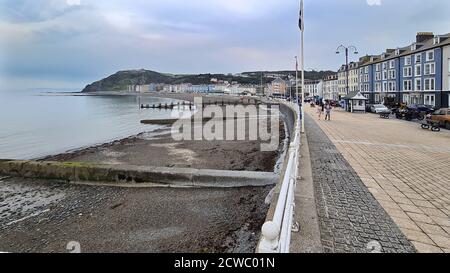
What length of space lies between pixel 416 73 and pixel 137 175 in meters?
50.0

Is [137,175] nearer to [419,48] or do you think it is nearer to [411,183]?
[411,183]

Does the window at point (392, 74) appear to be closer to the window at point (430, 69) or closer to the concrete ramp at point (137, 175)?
the window at point (430, 69)

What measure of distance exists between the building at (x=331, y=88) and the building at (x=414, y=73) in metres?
24.5

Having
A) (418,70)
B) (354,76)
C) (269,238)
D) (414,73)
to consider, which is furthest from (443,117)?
(354,76)

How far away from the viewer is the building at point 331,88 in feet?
311

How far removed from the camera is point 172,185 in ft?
37.2

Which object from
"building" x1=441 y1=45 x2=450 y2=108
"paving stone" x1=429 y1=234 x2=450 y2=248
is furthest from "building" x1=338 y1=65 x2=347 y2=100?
"paving stone" x1=429 y1=234 x2=450 y2=248

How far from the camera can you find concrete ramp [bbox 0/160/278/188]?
10.9m

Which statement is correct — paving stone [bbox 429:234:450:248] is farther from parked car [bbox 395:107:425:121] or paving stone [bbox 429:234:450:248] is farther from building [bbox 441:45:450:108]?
building [bbox 441:45:450:108]

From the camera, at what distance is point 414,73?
49.0m

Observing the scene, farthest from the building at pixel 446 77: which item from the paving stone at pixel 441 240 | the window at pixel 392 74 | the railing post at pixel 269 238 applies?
the railing post at pixel 269 238

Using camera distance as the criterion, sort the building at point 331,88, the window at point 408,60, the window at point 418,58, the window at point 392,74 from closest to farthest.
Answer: the window at point 418,58 → the window at point 408,60 → the window at point 392,74 → the building at point 331,88
